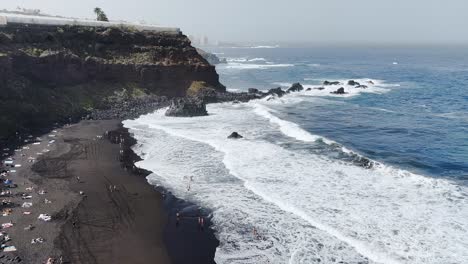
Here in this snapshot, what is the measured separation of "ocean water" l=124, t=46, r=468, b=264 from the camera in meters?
29.6

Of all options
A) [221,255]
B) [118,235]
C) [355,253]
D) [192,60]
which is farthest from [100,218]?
[192,60]

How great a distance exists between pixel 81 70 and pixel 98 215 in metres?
47.5

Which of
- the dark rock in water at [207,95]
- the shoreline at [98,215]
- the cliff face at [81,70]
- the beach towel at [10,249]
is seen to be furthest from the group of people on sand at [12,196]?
the dark rock in water at [207,95]

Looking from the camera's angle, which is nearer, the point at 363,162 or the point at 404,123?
the point at 363,162

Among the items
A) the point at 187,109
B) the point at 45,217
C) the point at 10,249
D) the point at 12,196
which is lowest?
the point at 10,249

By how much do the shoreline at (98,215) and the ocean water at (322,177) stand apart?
210 centimetres

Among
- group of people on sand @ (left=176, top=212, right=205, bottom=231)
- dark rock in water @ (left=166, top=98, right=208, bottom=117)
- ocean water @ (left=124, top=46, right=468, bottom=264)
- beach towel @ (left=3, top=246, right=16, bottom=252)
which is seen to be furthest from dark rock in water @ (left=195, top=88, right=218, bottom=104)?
beach towel @ (left=3, top=246, right=16, bottom=252)

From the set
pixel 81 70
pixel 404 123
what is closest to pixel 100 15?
pixel 81 70

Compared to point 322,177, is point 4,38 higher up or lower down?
higher up

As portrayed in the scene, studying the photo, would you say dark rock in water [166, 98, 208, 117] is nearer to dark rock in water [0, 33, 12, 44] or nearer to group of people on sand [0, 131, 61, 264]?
group of people on sand [0, 131, 61, 264]

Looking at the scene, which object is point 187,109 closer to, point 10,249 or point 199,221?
point 199,221

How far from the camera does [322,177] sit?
41.8m

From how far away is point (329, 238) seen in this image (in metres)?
30.4

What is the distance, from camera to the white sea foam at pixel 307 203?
28.9 metres
